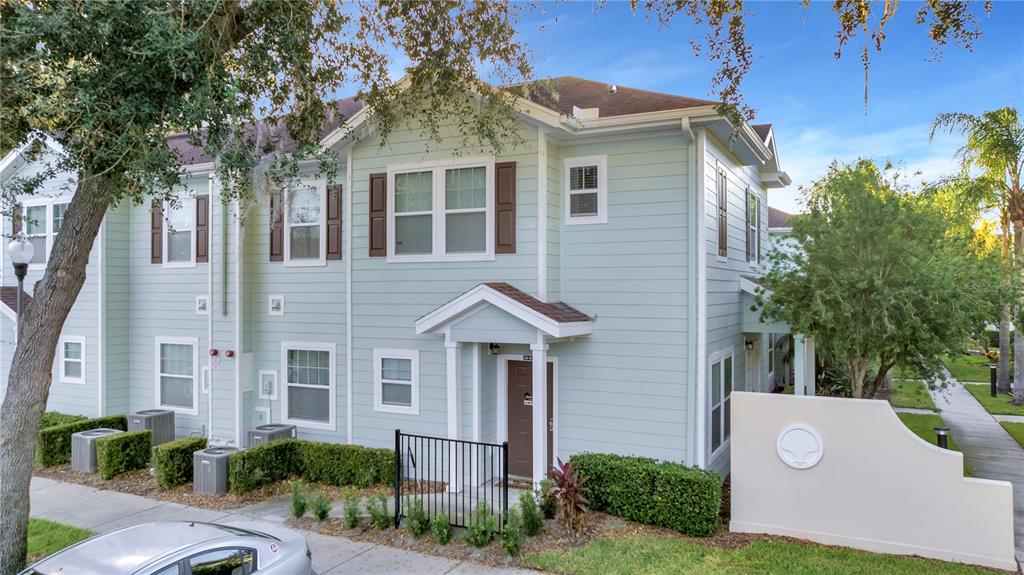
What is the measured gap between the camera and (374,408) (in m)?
11.2

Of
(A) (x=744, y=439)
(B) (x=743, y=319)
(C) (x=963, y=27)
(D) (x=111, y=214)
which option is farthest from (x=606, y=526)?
(D) (x=111, y=214)

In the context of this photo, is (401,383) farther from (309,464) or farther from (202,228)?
(202,228)

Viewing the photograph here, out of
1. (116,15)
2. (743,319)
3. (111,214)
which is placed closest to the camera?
(116,15)

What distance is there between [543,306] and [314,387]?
5.36 m

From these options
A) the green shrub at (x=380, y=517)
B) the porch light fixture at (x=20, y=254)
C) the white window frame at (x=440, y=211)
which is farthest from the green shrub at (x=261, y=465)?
the porch light fixture at (x=20, y=254)

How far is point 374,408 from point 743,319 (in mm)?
7257

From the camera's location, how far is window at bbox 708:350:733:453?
33.1 ft

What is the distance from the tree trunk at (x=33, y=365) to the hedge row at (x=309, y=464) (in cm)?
329

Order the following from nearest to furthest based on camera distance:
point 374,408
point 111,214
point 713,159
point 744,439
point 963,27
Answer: point 963,27 → point 744,439 → point 713,159 → point 374,408 → point 111,214

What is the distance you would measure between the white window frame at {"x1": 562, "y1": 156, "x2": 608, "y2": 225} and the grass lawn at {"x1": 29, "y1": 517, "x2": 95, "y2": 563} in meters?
8.37

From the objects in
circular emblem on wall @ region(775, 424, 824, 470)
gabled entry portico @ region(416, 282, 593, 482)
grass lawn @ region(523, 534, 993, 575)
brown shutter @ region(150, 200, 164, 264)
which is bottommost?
grass lawn @ region(523, 534, 993, 575)

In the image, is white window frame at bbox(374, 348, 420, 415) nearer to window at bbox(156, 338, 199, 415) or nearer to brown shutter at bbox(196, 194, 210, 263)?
window at bbox(156, 338, 199, 415)

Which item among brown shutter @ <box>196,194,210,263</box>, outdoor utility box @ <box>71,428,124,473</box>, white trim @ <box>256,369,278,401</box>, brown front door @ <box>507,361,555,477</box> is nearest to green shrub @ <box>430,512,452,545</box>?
brown front door @ <box>507,361,555,477</box>

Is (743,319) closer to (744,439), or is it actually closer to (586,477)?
(744,439)
